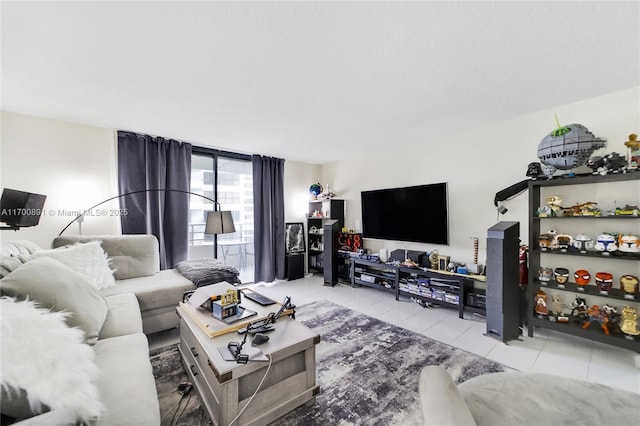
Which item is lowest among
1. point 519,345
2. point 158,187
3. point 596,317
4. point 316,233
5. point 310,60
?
point 519,345

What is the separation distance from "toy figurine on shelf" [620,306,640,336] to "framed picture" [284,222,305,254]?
3897mm

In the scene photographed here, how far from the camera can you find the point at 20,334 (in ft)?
2.52

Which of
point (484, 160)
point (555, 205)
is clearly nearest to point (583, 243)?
point (555, 205)

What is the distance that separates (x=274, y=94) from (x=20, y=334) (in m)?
2.05

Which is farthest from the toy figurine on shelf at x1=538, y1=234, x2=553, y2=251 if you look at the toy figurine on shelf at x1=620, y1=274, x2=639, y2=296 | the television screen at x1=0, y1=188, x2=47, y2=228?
the television screen at x1=0, y1=188, x2=47, y2=228

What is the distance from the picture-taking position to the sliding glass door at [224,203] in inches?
153

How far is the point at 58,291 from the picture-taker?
128cm

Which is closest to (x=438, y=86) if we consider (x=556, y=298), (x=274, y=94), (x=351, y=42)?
(x=351, y=42)

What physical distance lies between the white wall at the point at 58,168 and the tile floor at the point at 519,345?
1.77 meters

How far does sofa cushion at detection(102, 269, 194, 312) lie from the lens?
88.6 inches

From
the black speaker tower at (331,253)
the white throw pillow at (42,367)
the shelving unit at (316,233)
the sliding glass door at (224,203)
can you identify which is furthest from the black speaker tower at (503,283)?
the sliding glass door at (224,203)

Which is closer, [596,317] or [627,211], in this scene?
[627,211]

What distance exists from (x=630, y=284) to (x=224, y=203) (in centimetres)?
469

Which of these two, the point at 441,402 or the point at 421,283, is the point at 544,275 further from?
the point at 441,402
